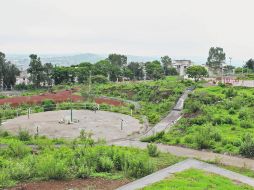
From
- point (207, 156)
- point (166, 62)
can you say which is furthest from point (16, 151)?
point (166, 62)

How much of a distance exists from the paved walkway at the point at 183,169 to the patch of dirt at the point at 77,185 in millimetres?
602

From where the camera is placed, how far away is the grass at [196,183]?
48.5ft

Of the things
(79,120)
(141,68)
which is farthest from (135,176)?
(141,68)

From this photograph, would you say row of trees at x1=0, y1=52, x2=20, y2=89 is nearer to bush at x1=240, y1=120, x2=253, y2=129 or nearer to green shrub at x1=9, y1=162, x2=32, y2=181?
bush at x1=240, y1=120, x2=253, y2=129

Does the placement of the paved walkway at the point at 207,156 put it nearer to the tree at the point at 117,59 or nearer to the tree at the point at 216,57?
the tree at the point at 216,57

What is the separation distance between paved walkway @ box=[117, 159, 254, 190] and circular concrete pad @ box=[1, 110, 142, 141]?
35.6ft

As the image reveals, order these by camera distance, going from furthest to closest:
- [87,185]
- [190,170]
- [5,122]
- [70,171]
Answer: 1. [5,122]
2. [190,170]
3. [70,171]
4. [87,185]

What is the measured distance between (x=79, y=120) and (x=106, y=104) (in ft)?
35.1

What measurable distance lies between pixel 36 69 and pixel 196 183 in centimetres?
7994

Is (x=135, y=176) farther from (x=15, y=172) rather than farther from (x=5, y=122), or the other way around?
(x=5, y=122)

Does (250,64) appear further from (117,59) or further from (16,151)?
(16,151)

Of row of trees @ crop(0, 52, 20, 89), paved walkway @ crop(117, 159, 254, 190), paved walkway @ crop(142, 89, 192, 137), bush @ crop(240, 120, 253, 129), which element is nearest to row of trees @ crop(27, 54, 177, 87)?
row of trees @ crop(0, 52, 20, 89)

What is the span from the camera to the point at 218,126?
30.8 m

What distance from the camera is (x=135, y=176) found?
1633 cm
